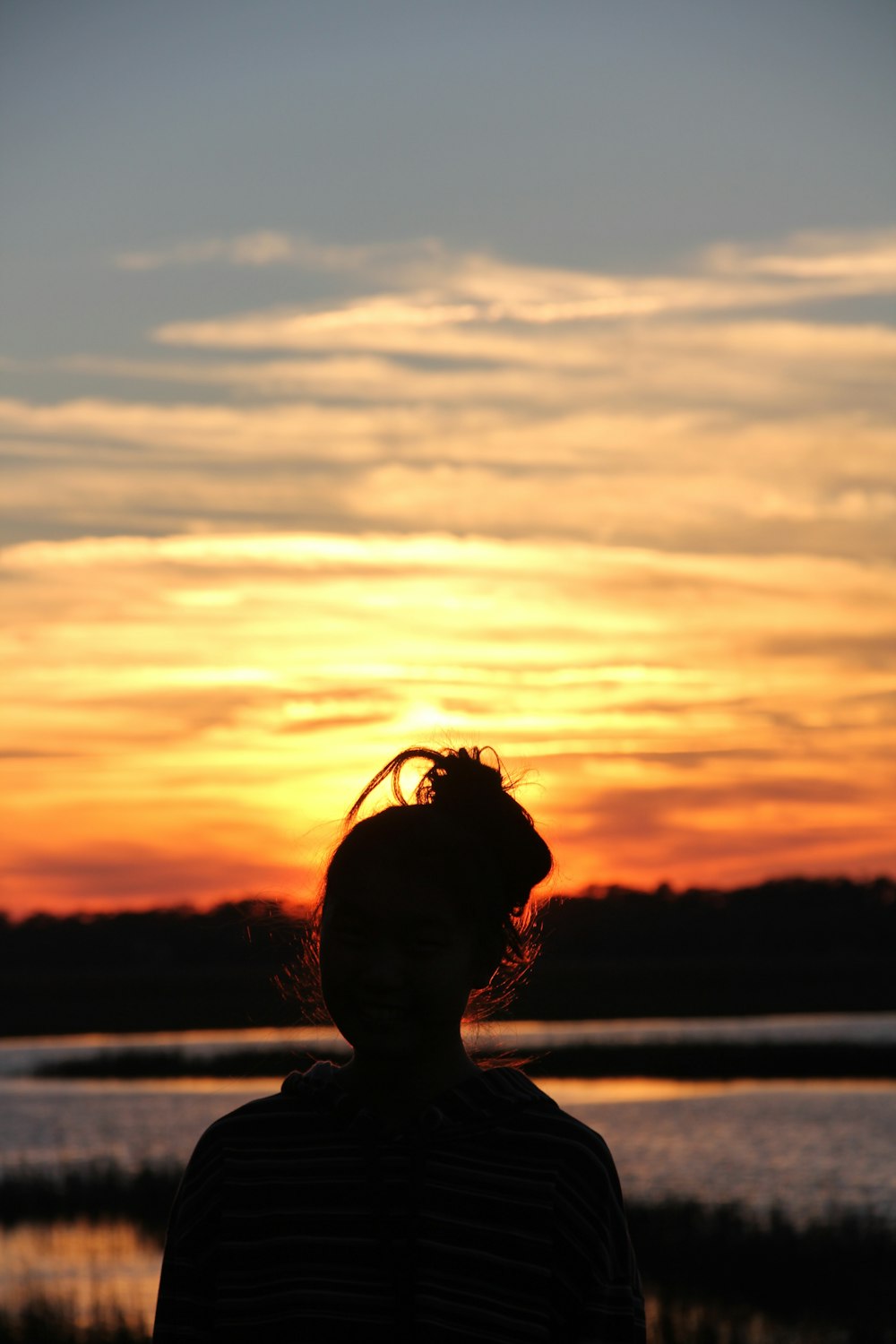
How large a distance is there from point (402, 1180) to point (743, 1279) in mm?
15110

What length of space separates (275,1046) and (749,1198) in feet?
114

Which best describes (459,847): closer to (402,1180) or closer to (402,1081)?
(402,1081)

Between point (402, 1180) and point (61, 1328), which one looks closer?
point (402, 1180)

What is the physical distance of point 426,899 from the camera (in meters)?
2.64

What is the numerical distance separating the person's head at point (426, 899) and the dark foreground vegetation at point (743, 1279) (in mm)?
12463

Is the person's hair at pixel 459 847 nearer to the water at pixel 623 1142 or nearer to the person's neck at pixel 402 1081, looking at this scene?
the person's neck at pixel 402 1081

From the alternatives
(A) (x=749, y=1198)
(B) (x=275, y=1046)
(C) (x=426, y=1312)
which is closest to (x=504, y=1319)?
(C) (x=426, y=1312)

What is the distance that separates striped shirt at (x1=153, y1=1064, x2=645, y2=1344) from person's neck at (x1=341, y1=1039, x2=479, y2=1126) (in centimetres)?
2

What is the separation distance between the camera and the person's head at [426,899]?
102 inches

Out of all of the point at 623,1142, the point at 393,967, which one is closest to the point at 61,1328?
the point at 393,967

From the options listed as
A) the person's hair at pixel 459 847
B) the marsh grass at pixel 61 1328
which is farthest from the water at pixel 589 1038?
the person's hair at pixel 459 847

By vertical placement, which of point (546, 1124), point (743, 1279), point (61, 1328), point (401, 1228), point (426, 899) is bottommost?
point (743, 1279)

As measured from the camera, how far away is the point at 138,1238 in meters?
19.5

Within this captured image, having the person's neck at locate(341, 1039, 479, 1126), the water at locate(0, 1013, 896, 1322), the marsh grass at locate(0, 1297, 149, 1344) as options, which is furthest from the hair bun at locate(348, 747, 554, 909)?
the marsh grass at locate(0, 1297, 149, 1344)
